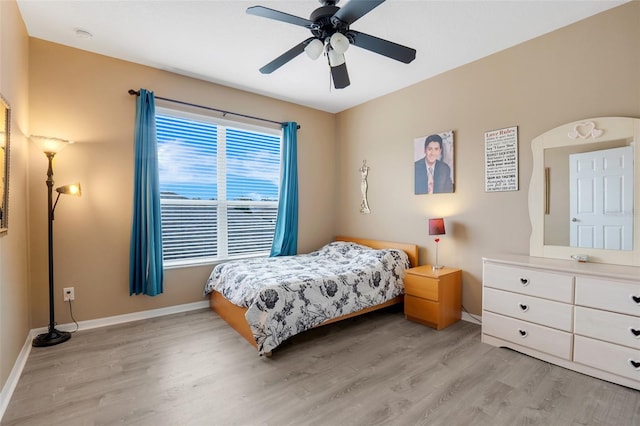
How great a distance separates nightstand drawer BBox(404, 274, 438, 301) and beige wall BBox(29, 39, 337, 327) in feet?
8.29

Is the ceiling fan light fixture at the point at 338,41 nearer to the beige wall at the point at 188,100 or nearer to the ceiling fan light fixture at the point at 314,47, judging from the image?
the ceiling fan light fixture at the point at 314,47

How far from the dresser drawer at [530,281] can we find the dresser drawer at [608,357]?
31 centimetres

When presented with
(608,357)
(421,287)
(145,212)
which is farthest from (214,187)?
(608,357)

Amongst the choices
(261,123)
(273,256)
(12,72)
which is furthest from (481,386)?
(12,72)

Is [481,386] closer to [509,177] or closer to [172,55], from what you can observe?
[509,177]

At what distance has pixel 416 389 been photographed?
204 centimetres

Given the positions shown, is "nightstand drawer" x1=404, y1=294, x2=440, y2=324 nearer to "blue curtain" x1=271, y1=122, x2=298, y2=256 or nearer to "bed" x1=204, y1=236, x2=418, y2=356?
"bed" x1=204, y1=236, x2=418, y2=356

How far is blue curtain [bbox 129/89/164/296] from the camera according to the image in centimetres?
318

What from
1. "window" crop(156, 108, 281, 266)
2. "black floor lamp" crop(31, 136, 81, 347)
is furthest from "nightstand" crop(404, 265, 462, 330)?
"black floor lamp" crop(31, 136, 81, 347)

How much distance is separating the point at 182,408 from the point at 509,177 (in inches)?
129

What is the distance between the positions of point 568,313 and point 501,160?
148 centimetres

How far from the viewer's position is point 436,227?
329cm

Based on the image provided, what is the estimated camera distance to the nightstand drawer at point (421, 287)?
10.0 feet

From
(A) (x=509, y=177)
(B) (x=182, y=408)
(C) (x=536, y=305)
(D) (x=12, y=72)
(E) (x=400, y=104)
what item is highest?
(E) (x=400, y=104)
